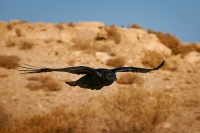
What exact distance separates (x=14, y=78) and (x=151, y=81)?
535cm

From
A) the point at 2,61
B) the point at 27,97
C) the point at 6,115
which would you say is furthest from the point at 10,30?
the point at 6,115

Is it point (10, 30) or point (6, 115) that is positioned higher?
point (10, 30)

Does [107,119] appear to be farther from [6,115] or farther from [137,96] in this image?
[6,115]

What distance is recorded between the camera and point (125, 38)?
2044cm

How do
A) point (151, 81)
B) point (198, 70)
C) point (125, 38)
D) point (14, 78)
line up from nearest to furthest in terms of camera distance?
point (14, 78) < point (151, 81) < point (198, 70) < point (125, 38)

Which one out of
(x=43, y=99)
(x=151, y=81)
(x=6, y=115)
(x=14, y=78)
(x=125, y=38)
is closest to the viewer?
(x=6, y=115)

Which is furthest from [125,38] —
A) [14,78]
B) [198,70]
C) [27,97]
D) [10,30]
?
[27,97]

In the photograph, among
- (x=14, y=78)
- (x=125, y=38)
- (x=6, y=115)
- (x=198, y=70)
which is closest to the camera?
(x=6, y=115)

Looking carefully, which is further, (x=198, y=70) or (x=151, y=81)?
(x=198, y=70)

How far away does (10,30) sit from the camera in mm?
20891

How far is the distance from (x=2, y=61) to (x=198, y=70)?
8.67m

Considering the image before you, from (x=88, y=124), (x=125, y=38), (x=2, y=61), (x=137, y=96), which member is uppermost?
(x=125, y=38)

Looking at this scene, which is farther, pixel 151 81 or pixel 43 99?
pixel 151 81

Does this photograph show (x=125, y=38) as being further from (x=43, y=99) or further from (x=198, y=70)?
(x=43, y=99)
